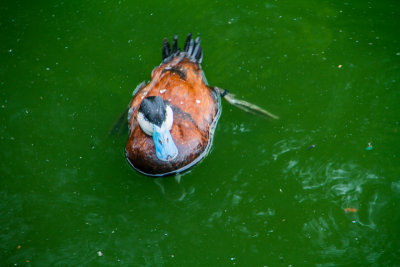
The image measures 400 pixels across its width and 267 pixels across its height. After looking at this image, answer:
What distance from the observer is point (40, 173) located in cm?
455

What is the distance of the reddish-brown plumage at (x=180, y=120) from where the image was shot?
4.23 m

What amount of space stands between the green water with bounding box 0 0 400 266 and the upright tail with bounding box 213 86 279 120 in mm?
→ 83

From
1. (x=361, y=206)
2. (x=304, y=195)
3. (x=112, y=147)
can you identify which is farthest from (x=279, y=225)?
(x=112, y=147)

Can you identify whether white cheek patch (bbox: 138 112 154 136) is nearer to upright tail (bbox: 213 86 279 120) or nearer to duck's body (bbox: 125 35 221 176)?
duck's body (bbox: 125 35 221 176)

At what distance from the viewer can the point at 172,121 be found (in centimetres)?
421

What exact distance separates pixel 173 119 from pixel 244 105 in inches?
36.6

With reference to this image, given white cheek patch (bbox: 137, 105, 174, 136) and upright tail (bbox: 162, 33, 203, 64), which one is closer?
white cheek patch (bbox: 137, 105, 174, 136)

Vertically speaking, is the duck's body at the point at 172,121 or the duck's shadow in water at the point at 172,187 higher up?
the duck's body at the point at 172,121

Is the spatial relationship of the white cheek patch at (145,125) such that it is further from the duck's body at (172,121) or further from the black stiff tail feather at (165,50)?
the black stiff tail feather at (165,50)

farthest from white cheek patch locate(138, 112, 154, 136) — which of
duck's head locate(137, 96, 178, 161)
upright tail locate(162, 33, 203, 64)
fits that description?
upright tail locate(162, 33, 203, 64)

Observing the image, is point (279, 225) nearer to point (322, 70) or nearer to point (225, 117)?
point (225, 117)

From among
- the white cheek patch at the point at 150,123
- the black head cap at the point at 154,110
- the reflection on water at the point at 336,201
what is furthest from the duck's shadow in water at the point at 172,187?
the reflection on water at the point at 336,201

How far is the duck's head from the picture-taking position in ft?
12.8

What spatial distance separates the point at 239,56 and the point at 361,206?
225 cm
